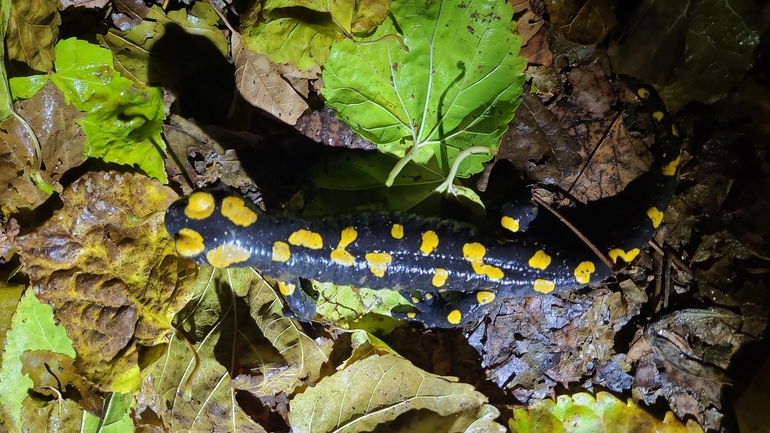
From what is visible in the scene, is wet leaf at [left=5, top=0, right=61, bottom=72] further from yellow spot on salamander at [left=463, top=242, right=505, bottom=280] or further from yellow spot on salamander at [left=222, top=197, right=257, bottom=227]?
yellow spot on salamander at [left=463, top=242, right=505, bottom=280]

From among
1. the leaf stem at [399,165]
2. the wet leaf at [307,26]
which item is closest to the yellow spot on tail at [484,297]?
the leaf stem at [399,165]

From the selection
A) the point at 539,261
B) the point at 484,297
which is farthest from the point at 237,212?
the point at 539,261

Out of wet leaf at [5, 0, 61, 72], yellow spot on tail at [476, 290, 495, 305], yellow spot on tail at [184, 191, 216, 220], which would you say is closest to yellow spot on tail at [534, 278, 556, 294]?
yellow spot on tail at [476, 290, 495, 305]

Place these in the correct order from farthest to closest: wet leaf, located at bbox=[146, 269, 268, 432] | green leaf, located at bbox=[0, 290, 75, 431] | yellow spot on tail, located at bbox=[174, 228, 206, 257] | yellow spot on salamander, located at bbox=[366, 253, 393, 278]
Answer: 1. green leaf, located at bbox=[0, 290, 75, 431]
2. wet leaf, located at bbox=[146, 269, 268, 432]
3. yellow spot on salamander, located at bbox=[366, 253, 393, 278]
4. yellow spot on tail, located at bbox=[174, 228, 206, 257]

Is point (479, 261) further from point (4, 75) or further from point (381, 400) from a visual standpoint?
point (4, 75)

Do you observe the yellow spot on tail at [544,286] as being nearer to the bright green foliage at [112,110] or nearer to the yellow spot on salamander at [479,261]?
the yellow spot on salamander at [479,261]
